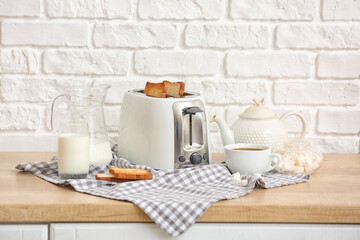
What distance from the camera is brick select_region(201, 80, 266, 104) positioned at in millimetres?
1759

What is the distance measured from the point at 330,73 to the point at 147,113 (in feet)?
2.22

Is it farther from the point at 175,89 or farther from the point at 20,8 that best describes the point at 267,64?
the point at 20,8

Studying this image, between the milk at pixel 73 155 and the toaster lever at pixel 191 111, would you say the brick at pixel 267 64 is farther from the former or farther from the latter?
the milk at pixel 73 155

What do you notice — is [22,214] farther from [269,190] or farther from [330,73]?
[330,73]

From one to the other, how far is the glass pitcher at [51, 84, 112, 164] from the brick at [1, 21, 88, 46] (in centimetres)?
34

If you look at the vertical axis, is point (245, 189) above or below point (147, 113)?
below

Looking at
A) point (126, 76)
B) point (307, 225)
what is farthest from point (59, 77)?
point (307, 225)

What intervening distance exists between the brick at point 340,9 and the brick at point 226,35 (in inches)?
7.9

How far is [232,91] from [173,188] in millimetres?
563

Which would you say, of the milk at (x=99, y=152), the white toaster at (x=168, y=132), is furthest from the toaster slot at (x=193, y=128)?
the milk at (x=99, y=152)

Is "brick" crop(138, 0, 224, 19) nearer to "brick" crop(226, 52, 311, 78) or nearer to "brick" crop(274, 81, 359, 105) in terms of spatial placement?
"brick" crop(226, 52, 311, 78)

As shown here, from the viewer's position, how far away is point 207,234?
1190 millimetres

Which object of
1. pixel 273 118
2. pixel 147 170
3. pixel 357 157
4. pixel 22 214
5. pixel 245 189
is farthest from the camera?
pixel 357 157

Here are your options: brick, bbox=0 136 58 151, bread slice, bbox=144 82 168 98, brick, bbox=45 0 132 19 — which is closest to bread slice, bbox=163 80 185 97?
bread slice, bbox=144 82 168 98
